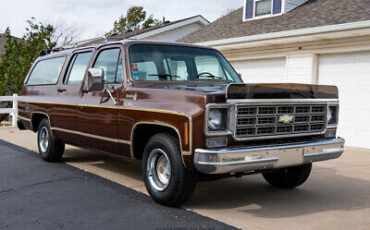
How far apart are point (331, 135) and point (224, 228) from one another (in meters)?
1.94

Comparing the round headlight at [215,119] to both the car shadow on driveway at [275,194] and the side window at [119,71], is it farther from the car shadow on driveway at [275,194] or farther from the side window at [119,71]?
the side window at [119,71]

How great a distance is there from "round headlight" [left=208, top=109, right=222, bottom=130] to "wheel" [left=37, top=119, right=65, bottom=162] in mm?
3758

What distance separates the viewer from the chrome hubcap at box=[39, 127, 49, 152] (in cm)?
723

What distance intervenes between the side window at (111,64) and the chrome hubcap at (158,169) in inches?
48.7

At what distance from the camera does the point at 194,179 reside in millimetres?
4344

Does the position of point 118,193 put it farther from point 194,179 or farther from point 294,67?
point 294,67

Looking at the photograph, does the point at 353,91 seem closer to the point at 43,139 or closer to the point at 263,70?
the point at 263,70

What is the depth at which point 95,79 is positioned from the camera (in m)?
5.21

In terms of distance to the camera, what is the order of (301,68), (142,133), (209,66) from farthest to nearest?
(301,68) → (209,66) → (142,133)

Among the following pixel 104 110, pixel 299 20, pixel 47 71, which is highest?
pixel 299 20

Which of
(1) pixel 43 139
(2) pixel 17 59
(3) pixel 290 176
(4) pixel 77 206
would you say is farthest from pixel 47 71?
(2) pixel 17 59

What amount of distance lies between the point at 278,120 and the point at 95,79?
231 cm

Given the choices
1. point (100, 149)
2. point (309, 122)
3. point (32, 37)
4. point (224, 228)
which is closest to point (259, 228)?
point (224, 228)

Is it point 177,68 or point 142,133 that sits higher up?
point 177,68
